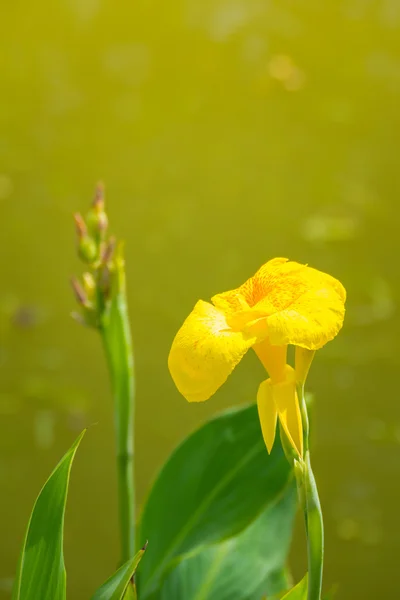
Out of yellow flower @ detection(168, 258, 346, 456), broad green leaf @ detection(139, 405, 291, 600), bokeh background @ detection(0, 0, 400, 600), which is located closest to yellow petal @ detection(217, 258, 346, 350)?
yellow flower @ detection(168, 258, 346, 456)

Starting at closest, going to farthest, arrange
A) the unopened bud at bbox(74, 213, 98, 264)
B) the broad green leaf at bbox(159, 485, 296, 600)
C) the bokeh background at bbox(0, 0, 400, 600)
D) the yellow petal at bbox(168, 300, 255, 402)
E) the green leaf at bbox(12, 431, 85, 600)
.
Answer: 1. the yellow petal at bbox(168, 300, 255, 402)
2. the green leaf at bbox(12, 431, 85, 600)
3. the unopened bud at bbox(74, 213, 98, 264)
4. the broad green leaf at bbox(159, 485, 296, 600)
5. the bokeh background at bbox(0, 0, 400, 600)

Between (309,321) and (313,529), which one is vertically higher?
(309,321)

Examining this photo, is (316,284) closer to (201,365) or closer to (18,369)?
(201,365)

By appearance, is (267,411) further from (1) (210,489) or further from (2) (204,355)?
(1) (210,489)

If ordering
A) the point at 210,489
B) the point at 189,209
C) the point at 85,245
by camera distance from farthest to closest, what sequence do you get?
1. the point at 189,209
2. the point at 210,489
3. the point at 85,245

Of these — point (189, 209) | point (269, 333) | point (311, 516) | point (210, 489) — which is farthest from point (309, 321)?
point (189, 209)

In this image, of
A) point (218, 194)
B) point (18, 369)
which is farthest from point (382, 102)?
point (18, 369)

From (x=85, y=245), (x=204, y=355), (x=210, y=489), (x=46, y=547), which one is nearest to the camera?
(x=204, y=355)

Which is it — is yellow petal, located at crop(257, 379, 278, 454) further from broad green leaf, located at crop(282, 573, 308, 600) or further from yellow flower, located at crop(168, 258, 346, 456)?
broad green leaf, located at crop(282, 573, 308, 600)
